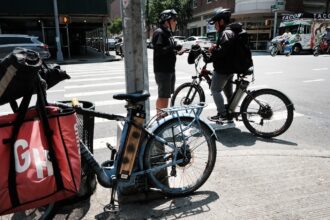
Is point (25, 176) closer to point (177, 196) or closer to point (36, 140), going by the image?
point (36, 140)

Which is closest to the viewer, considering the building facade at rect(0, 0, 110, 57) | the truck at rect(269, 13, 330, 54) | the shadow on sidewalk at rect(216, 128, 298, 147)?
the shadow on sidewalk at rect(216, 128, 298, 147)

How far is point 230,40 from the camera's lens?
5.48m

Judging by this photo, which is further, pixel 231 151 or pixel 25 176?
pixel 231 151

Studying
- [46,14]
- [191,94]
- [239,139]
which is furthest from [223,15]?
[46,14]

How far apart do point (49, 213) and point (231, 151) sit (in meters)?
2.86

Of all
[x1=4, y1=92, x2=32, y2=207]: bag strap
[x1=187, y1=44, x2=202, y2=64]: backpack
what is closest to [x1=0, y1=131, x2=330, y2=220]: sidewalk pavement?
[x1=4, y1=92, x2=32, y2=207]: bag strap

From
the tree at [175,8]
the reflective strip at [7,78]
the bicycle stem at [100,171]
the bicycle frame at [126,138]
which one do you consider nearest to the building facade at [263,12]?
the tree at [175,8]

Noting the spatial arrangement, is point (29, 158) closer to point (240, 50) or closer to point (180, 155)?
point (180, 155)

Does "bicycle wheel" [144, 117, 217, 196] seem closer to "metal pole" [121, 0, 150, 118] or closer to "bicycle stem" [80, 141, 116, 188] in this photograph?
"bicycle stem" [80, 141, 116, 188]

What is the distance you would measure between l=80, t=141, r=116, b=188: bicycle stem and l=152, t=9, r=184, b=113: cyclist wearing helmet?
2663 millimetres

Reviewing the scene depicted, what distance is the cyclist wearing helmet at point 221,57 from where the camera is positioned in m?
5.52

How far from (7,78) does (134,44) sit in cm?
150

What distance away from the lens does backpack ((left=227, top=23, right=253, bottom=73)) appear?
5.54m

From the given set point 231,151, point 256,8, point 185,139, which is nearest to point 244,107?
point 231,151
